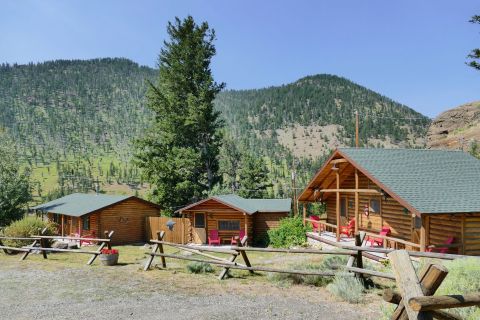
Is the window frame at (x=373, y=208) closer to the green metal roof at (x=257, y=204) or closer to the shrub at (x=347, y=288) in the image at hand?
the green metal roof at (x=257, y=204)

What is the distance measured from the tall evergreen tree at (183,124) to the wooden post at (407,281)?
105ft

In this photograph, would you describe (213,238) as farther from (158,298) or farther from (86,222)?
(158,298)

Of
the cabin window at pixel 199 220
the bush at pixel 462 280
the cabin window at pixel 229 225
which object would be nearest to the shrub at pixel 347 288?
the bush at pixel 462 280

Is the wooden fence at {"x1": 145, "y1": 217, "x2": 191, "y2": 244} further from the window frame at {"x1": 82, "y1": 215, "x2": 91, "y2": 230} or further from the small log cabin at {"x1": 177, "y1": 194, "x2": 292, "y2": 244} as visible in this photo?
the window frame at {"x1": 82, "y1": 215, "x2": 91, "y2": 230}

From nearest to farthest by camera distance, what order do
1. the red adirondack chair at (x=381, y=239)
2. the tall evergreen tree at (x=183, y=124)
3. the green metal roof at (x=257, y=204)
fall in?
the red adirondack chair at (x=381, y=239) < the green metal roof at (x=257, y=204) < the tall evergreen tree at (x=183, y=124)

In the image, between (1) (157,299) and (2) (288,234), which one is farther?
(2) (288,234)

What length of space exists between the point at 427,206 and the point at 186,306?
10409 mm

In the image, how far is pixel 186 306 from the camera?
1008cm

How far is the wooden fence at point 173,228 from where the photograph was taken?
1240 inches

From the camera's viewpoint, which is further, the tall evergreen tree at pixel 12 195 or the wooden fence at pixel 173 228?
the tall evergreen tree at pixel 12 195

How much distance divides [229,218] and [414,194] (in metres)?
16.3

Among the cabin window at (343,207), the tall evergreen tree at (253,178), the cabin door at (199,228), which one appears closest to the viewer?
the cabin window at (343,207)

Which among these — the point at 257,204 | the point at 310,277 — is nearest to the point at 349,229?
the point at 257,204

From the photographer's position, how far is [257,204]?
106 ft
